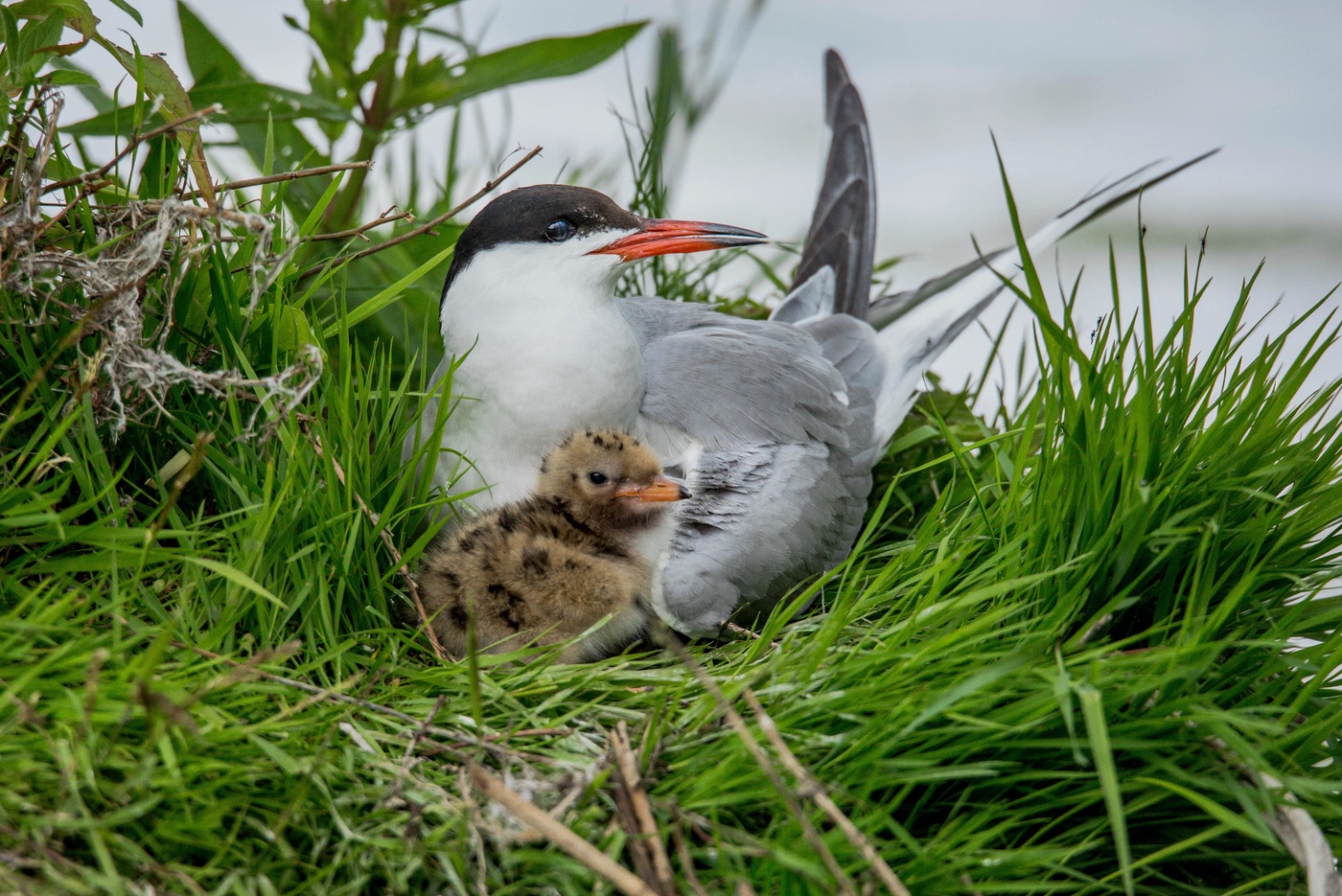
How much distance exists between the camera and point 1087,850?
169cm

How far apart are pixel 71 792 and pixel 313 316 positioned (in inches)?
40.3

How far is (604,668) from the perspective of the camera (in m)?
1.95

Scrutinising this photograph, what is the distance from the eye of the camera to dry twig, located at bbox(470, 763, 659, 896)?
4.54ft

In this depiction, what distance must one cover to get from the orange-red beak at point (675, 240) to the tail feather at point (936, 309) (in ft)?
2.13

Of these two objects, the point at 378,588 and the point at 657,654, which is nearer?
the point at 378,588

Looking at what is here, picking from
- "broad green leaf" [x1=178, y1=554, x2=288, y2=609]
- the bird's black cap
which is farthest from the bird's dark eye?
"broad green leaf" [x1=178, y1=554, x2=288, y2=609]

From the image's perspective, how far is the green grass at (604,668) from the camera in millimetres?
1507

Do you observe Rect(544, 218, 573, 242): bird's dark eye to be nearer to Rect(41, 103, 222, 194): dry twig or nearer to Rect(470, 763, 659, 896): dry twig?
Rect(41, 103, 222, 194): dry twig

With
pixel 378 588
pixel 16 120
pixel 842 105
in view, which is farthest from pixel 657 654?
pixel 842 105

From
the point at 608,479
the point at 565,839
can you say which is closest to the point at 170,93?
the point at 608,479

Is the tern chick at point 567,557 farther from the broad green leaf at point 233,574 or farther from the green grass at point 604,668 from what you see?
the broad green leaf at point 233,574

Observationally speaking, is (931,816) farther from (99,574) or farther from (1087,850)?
(99,574)

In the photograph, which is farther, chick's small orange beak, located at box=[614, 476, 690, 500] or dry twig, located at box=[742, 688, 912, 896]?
chick's small orange beak, located at box=[614, 476, 690, 500]

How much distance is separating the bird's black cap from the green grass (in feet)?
1.26
